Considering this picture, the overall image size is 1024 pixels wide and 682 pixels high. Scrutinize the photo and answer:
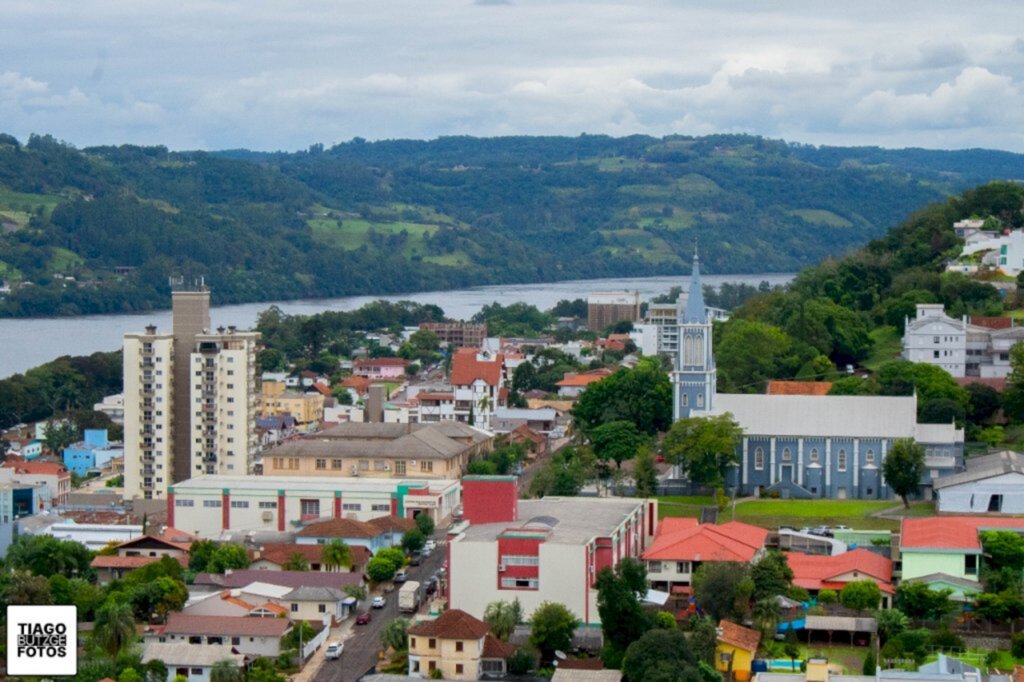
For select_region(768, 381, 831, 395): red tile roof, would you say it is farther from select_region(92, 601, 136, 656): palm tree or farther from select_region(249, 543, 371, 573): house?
select_region(92, 601, 136, 656): palm tree

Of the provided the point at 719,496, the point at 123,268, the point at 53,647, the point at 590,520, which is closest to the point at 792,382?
the point at 719,496

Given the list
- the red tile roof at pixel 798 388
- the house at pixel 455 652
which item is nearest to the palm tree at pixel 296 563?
the house at pixel 455 652

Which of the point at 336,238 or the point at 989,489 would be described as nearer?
the point at 989,489

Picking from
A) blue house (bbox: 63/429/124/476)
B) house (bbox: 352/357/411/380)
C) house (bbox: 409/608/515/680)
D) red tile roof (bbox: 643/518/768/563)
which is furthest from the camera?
house (bbox: 352/357/411/380)

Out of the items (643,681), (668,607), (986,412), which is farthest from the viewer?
(986,412)

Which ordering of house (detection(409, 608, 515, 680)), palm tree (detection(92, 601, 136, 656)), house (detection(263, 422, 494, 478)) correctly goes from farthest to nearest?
1. house (detection(263, 422, 494, 478))
2. palm tree (detection(92, 601, 136, 656))
3. house (detection(409, 608, 515, 680))

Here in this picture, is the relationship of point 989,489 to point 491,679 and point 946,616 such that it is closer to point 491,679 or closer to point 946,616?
point 946,616

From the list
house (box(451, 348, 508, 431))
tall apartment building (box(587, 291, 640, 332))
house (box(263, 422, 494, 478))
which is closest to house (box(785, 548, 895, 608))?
house (box(263, 422, 494, 478))

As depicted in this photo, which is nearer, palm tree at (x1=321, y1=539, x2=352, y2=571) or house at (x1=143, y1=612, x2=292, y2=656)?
house at (x1=143, y1=612, x2=292, y2=656)
